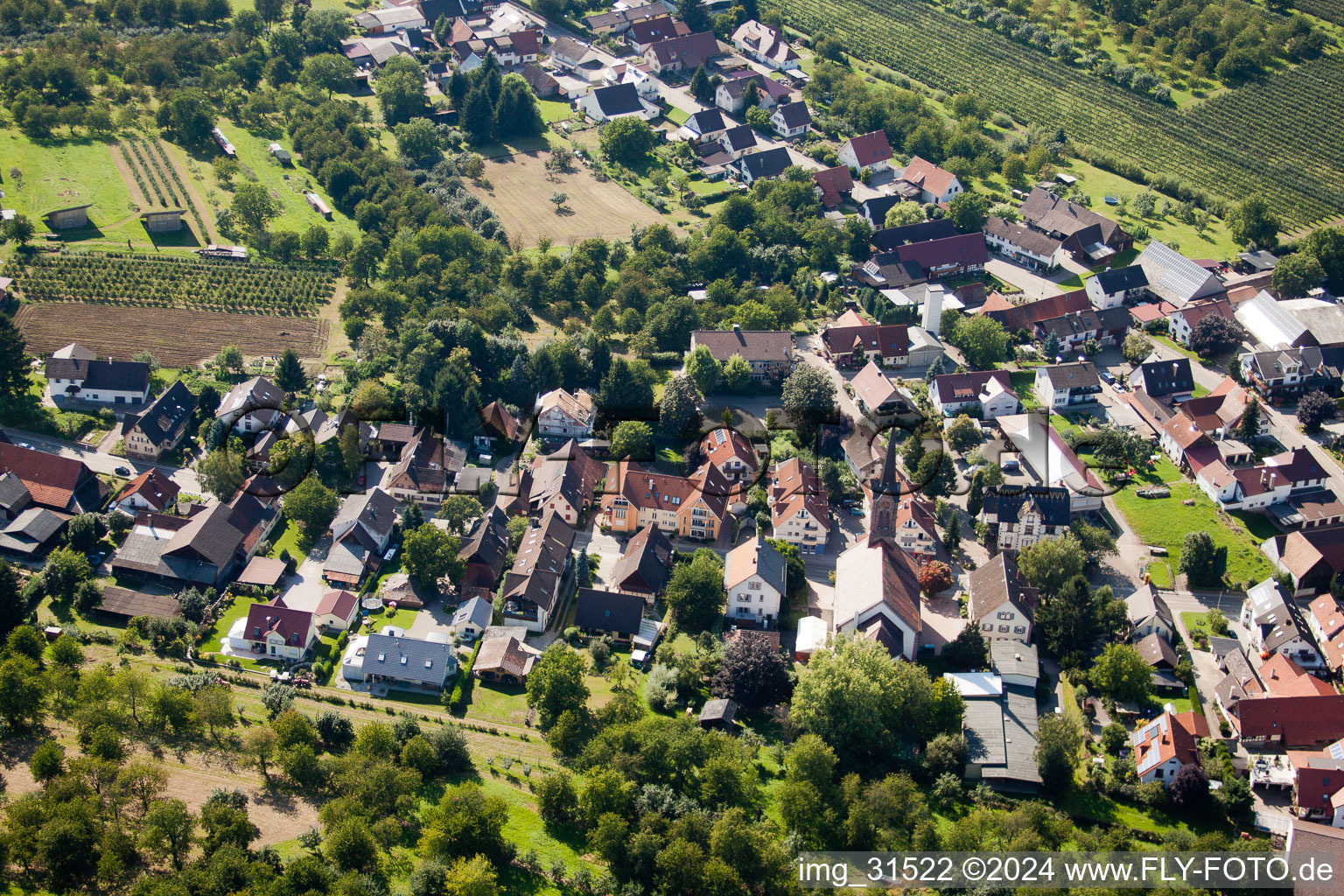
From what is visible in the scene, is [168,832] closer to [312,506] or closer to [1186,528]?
[312,506]

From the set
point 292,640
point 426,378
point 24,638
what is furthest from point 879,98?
point 24,638

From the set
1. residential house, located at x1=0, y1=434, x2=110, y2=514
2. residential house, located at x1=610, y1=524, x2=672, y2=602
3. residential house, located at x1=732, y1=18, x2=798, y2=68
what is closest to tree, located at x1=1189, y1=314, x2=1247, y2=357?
residential house, located at x1=610, y1=524, x2=672, y2=602

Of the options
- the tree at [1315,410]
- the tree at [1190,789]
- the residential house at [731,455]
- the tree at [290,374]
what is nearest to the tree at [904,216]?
the residential house at [731,455]

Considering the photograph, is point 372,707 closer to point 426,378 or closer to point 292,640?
point 292,640

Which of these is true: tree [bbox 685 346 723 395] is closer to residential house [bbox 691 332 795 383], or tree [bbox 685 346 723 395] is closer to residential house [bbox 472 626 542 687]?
residential house [bbox 691 332 795 383]

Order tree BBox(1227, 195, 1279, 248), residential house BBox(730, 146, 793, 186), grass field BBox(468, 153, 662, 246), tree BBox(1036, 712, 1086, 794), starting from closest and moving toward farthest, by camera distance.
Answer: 1. tree BBox(1036, 712, 1086, 794)
2. tree BBox(1227, 195, 1279, 248)
3. grass field BBox(468, 153, 662, 246)
4. residential house BBox(730, 146, 793, 186)

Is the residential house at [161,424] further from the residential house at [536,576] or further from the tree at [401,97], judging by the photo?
the tree at [401,97]
